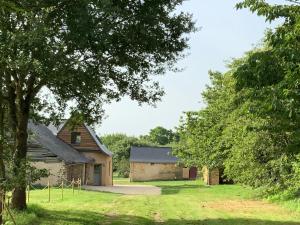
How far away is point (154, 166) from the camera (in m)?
84.3

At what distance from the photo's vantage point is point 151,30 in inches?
639

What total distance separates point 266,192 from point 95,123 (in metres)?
16.6


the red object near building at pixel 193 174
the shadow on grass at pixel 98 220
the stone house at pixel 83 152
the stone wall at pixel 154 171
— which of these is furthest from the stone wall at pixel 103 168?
the shadow on grass at pixel 98 220

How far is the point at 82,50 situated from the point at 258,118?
15717 mm

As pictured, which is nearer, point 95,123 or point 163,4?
point 163,4

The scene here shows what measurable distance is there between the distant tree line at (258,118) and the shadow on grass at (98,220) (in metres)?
3.35

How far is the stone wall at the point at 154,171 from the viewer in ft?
269

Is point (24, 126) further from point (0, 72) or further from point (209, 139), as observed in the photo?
point (209, 139)

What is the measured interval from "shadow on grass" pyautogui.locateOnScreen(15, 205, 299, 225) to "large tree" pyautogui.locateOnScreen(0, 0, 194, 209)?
4.44 ft

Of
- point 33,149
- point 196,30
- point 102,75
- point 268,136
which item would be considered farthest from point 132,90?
point 33,149

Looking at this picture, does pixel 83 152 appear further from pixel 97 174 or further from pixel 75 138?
pixel 97 174

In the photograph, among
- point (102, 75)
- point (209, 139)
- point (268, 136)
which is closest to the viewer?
point (102, 75)

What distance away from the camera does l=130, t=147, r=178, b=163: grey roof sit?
83.4 m

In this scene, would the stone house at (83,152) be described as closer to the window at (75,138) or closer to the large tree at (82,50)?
the window at (75,138)
